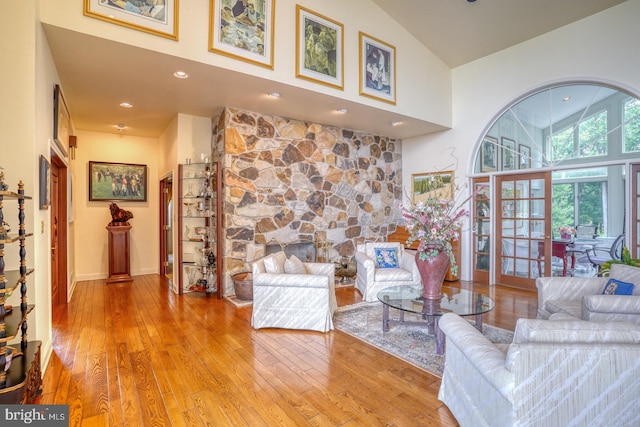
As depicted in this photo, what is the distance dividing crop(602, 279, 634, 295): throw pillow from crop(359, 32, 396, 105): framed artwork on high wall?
11.6ft

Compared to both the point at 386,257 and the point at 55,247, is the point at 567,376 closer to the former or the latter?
the point at 386,257

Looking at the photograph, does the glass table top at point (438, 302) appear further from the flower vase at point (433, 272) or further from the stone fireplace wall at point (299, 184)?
the stone fireplace wall at point (299, 184)

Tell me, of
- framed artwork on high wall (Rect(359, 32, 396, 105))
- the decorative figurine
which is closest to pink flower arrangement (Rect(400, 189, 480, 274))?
framed artwork on high wall (Rect(359, 32, 396, 105))

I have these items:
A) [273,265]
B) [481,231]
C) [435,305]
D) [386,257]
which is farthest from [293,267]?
[481,231]

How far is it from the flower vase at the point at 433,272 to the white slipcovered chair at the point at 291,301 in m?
0.98

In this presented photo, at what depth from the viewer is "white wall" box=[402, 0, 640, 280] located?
4.14 m

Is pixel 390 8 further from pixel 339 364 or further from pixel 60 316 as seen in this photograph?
pixel 60 316

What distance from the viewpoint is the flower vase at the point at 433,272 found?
3041 millimetres

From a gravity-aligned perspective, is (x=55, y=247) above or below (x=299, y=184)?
below

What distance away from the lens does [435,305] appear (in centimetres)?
305

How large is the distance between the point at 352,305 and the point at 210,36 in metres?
3.60

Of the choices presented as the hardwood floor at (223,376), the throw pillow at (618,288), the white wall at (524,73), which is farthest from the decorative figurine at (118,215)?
the throw pillow at (618,288)

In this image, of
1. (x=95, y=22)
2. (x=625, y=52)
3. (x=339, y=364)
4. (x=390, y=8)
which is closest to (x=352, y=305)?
(x=339, y=364)

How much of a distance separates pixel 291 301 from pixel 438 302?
1491 mm
